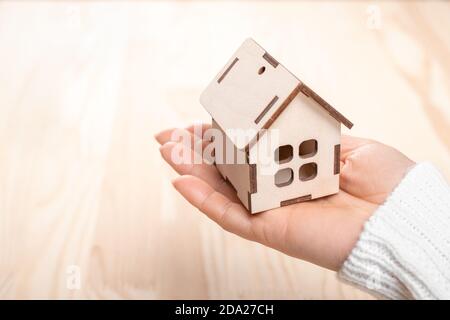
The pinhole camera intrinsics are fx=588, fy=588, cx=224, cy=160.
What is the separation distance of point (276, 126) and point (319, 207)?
16 cm

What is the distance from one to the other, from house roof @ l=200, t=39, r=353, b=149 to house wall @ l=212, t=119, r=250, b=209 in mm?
44

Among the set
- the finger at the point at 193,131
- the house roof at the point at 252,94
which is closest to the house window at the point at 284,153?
the house roof at the point at 252,94

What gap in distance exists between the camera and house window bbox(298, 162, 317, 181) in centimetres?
95

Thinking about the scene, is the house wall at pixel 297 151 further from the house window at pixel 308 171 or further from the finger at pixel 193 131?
the finger at pixel 193 131

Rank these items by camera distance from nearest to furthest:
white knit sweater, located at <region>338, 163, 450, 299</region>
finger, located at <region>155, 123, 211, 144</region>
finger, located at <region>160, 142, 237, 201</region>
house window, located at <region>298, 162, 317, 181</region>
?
white knit sweater, located at <region>338, 163, 450, 299</region>, house window, located at <region>298, 162, 317, 181</region>, finger, located at <region>160, 142, 237, 201</region>, finger, located at <region>155, 123, 211, 144</region>

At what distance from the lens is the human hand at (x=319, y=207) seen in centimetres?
90

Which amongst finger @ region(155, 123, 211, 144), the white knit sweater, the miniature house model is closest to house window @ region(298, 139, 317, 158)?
the miniature house model

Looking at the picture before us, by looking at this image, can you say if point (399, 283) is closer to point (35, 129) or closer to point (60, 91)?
→ point (35, 129)

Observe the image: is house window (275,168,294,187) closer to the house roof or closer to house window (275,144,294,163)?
house window (275,144,294,163)

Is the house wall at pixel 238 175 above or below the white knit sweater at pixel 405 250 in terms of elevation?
above

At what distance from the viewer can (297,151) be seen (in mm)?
932

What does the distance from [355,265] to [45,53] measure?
1.49m

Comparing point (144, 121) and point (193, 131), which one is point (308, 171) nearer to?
point (193, 131)

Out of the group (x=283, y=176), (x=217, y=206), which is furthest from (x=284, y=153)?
(x=217, y=206)
